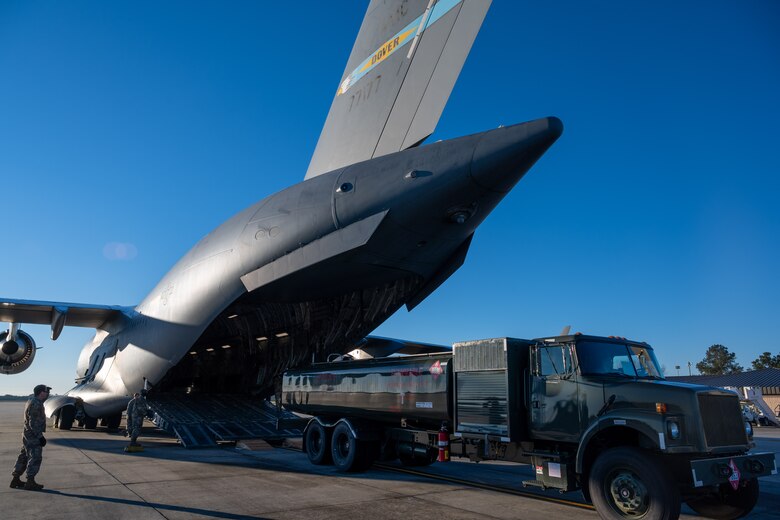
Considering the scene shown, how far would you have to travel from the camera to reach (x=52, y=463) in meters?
11.7

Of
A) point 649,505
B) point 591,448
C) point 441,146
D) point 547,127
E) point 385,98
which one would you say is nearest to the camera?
point 649,505

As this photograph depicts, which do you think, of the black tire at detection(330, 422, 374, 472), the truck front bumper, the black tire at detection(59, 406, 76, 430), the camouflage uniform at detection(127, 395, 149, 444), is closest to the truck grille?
the truck front bumper

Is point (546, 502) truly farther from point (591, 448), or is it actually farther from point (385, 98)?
point (385, 98)

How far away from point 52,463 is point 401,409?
26.0ft

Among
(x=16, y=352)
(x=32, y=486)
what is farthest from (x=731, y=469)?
(x=16, y=352)

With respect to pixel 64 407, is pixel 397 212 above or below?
above

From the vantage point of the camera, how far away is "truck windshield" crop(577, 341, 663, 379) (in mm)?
7625

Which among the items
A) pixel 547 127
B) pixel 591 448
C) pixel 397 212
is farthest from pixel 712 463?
pixel 397 212

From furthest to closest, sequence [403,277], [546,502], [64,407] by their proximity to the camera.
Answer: [64,407]
[403,277]
[546,502]

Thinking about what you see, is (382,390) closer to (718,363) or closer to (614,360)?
(614,360)

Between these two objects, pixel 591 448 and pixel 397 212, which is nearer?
pixel 591 448

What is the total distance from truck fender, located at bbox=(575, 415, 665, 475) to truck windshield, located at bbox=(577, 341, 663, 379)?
824 mm

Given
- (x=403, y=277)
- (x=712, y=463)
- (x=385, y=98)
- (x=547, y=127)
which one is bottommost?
(x=712, y=463)

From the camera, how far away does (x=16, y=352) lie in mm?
20922
